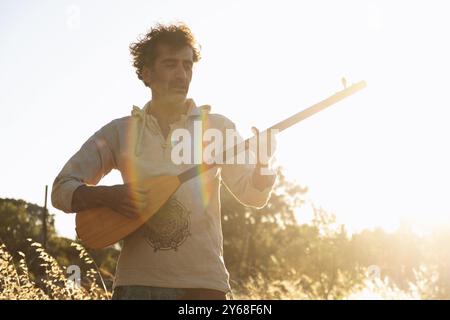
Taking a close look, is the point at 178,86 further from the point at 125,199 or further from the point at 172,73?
the point at 125,199

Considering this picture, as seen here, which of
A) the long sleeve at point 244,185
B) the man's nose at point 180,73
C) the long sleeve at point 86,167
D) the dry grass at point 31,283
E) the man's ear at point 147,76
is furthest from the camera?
the dry grass at point 31,283

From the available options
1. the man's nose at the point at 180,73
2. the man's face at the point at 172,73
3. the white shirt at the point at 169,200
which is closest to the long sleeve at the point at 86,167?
the white shirt at the point at 169,200

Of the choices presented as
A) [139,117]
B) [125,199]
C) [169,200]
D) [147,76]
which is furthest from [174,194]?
[147,76]

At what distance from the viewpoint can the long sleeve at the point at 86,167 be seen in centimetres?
346

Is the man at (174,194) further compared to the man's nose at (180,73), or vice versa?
the man's nose at (180,73)

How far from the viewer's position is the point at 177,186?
3316 mm

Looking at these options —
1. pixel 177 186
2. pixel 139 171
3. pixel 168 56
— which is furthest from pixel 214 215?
pixel 168 56

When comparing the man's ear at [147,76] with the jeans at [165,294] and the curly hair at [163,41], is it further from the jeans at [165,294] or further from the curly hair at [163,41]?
the jeans at [165,294]

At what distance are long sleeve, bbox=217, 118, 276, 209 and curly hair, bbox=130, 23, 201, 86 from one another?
0.86 metres

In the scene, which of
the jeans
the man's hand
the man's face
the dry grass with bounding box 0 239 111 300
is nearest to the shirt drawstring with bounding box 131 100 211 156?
the man's face

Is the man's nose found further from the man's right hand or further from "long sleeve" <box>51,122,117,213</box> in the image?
the man's right hand

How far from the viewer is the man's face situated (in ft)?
11.9

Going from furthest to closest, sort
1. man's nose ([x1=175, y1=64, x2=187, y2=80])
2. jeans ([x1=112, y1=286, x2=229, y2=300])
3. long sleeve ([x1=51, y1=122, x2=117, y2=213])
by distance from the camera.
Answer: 1. man's nose ([x1=175, y1=64, x2=187, y2=80])
2. long sleeve ([x1=51, y1=122, x2=117, y2=213])
3. jeans ([x1=112, y1=286, x2=229, y2=300])
